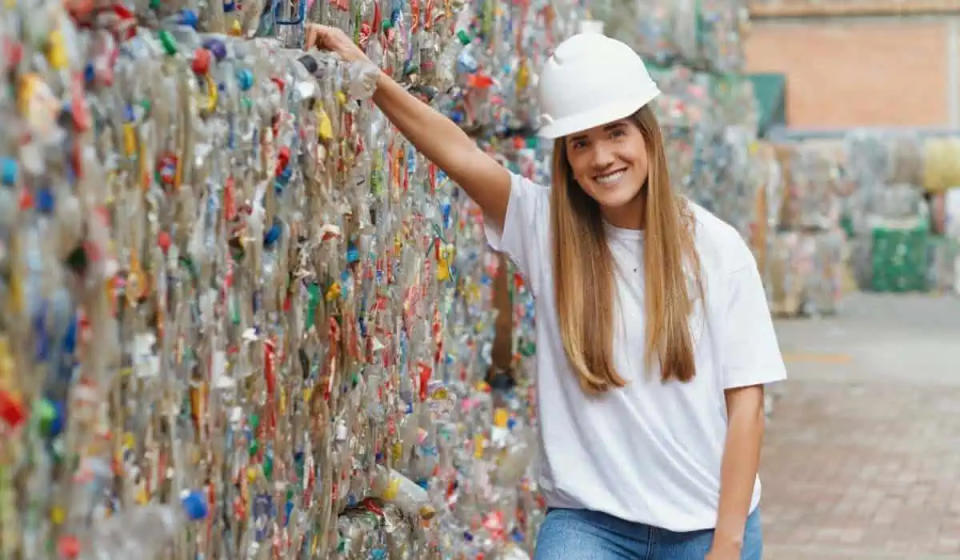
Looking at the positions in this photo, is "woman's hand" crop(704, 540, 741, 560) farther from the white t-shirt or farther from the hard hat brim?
the hard hat brim

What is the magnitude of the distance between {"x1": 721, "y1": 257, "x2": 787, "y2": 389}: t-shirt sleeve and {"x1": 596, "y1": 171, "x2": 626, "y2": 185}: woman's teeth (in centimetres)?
28

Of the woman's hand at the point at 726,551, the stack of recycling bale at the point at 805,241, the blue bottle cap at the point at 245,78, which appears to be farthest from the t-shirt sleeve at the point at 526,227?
the stack of recycling bale at the point at 805,241

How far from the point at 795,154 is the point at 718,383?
48.2 feet

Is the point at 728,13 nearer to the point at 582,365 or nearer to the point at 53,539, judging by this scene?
the point at 582,365

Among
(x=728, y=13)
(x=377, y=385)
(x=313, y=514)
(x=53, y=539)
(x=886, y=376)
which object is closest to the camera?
(x=53, y=539)

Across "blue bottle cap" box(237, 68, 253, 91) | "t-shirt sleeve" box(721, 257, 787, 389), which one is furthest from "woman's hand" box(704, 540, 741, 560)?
"blue bottle cap" box(237, 68, 253, 91)

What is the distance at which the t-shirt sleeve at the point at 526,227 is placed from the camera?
3496 mm

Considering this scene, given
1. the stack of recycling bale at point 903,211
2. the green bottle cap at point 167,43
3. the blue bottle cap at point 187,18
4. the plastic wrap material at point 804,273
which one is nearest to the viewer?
the green bottle cap at point 167,43

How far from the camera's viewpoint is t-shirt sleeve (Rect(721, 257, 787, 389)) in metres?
3.31

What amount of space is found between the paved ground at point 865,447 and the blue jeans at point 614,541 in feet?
11.7

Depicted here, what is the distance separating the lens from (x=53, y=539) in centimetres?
204

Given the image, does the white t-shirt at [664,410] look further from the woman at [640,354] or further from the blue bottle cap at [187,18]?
the blue bottle cap at [187,18]

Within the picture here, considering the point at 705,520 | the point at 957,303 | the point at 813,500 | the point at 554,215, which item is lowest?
the point at 957,303

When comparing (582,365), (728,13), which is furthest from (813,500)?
(582,365)
